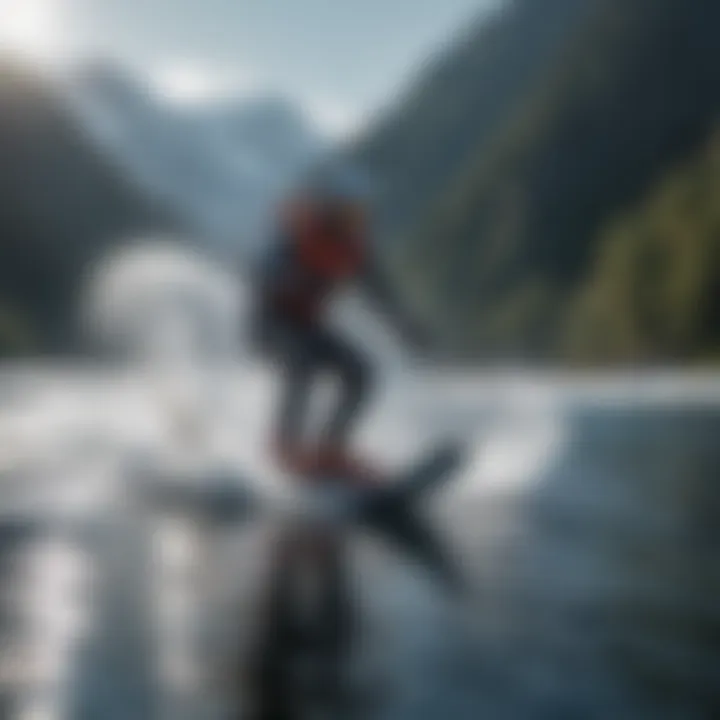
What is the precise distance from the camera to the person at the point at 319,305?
428 cm

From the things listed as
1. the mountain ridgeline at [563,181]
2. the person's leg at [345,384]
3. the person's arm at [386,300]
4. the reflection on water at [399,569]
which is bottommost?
the reflection on water at [399,569]

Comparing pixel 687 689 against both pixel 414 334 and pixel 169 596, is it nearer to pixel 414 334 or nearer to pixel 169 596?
pixel 169 596

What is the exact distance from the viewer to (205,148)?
4195mm

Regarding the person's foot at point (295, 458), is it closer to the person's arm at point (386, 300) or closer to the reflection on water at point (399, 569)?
the reflection on water at point (399, 569)

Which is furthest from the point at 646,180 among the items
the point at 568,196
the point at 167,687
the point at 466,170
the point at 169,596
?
the point at 167,687

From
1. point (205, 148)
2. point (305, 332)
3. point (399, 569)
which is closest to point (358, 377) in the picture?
point (305, 332)

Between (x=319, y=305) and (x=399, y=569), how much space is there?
1.01m

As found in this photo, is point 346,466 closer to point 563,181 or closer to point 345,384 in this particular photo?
point 345,384

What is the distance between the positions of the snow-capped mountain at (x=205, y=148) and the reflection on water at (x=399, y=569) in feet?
1.65

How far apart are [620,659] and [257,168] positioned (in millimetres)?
1777

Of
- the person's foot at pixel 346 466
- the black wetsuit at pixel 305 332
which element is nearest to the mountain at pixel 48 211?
the black wetsuit at pixel 305 332

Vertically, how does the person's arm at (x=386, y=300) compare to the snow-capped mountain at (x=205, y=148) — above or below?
below

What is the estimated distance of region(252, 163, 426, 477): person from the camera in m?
4.28

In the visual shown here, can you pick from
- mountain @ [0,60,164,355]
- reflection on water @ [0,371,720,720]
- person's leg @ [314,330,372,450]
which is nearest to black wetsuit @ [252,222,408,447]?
person's leg @ [314,330,372,450]
